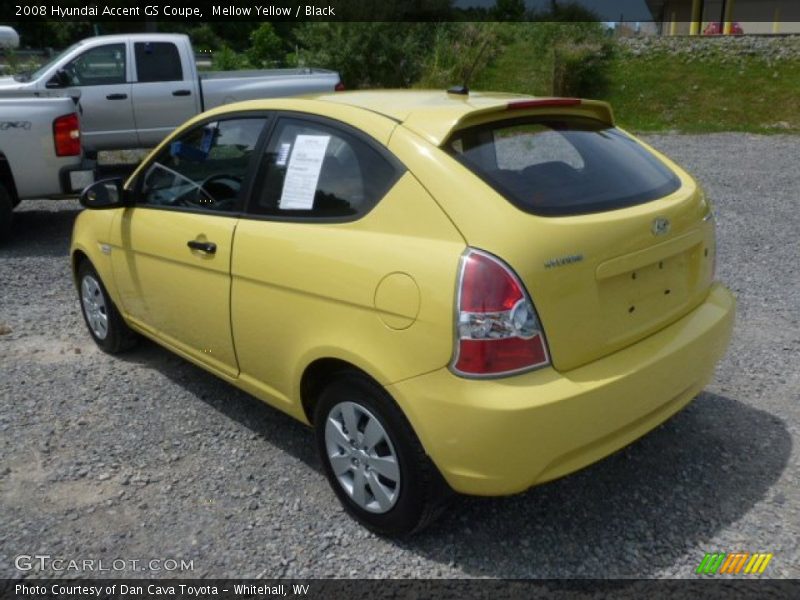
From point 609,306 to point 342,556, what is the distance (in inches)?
55.3

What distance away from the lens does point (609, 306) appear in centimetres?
267

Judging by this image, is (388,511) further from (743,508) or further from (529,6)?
(529,6)

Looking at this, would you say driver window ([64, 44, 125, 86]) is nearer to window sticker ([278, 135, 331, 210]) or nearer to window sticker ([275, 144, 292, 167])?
window sticker ([275, 144, 292, 167])

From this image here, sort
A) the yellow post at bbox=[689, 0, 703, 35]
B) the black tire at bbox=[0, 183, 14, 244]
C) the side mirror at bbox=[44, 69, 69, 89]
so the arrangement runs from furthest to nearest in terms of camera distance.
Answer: the yellow post at bbox=[689, 0, 703, 35] < the side mirror at bbox=[44, 69, 69, 89] < the black tire at bbox=[0, 183, 14, 244]

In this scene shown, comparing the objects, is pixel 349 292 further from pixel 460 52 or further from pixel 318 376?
pixel 460 52

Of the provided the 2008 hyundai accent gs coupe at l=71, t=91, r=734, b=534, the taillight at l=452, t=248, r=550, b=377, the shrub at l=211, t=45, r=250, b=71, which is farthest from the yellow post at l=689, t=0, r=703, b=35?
the taillight at l=452, t=248, r=550, b=377

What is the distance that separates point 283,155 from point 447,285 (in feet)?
3.94

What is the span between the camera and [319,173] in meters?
3.06

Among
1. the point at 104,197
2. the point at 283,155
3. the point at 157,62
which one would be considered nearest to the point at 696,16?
the point at 157,62

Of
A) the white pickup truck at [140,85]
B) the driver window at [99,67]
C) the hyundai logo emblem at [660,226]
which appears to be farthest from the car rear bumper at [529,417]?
the driver window at [99,67]

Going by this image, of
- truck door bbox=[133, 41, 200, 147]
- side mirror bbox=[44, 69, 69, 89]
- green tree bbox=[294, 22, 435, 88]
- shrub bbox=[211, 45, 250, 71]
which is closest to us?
side mirror bbox=[44, 69, 69, 89]

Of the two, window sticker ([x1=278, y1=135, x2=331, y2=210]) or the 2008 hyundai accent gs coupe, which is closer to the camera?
the 2008 hyundai accent gs coupe

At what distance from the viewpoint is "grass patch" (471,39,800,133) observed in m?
17.2

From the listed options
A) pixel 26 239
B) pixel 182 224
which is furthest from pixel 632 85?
pixel 182 224
